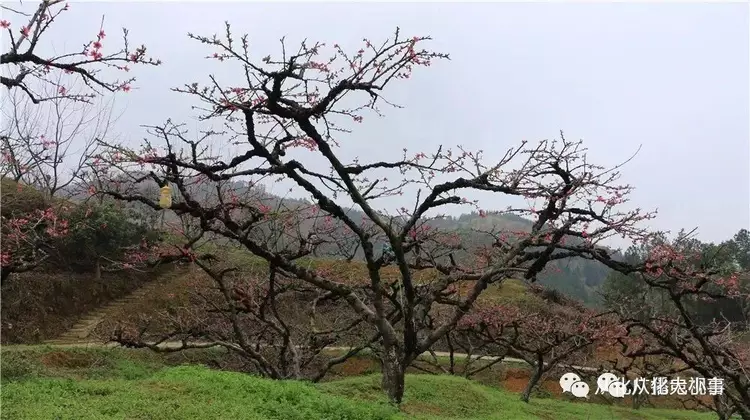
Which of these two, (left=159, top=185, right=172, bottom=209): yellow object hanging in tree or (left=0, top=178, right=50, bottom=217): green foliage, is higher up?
(left=0, top=178, right=50, bottom=217): green foliage

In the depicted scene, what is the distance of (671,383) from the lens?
11.2 m

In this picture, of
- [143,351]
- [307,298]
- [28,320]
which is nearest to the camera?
[143,351]

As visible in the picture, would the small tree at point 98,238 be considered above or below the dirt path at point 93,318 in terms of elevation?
above

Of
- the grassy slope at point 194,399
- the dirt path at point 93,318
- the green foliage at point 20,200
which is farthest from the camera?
the green foliage at point 20,200

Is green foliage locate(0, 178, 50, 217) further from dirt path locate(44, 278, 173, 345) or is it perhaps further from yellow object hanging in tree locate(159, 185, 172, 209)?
yellow object hanging in tree locate(159, 185, 172, 209)

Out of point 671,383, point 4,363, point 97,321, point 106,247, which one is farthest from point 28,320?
point 671,383

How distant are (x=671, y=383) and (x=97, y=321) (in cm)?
1651

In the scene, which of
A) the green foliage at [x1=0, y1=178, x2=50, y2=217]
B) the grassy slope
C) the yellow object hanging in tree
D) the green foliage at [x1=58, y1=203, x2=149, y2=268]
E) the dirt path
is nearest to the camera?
the grassy slope

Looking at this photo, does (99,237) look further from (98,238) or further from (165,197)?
(165,197)

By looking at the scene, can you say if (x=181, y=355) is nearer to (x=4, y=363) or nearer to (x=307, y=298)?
(x=307, y=298)

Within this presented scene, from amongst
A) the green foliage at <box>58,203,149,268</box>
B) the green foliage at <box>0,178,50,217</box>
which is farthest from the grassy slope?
the green foliage at <box>0,178,50,217</box>

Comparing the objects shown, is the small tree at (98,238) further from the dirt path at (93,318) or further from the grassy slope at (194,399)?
the grassy slope at (194,399)

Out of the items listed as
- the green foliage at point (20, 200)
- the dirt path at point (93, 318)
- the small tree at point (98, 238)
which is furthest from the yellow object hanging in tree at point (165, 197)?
the green foliage at point (20, 200)

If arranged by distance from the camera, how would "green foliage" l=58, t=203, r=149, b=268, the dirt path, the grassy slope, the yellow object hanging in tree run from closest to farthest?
the grassy slope → the yellow object hanging in tree → the dirt path → "green foliage" l=58, t=203, r=149, b=268
